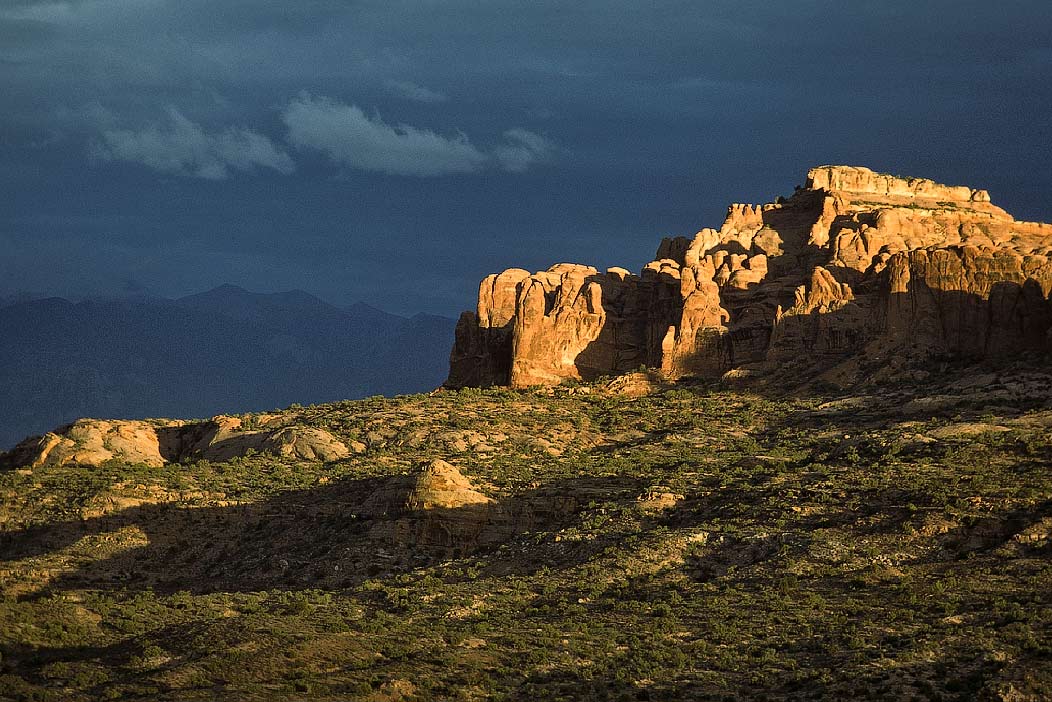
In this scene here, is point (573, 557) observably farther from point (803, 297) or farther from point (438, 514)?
point (803, 297)

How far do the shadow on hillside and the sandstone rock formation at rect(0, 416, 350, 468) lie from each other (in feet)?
35.5

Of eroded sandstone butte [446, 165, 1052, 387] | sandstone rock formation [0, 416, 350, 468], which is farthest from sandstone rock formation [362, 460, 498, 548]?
eroded sandstone butte [446, 165, 1052, 387]

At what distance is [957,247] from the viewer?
376ft

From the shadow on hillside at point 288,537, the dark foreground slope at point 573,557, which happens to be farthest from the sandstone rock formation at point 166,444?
the shadow on hillside at point 288,537

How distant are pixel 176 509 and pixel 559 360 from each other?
44.3 m

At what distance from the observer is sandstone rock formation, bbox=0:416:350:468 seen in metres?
106

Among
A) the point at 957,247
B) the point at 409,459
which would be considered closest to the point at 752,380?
the point at 957,247

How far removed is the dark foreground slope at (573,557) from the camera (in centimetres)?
5344

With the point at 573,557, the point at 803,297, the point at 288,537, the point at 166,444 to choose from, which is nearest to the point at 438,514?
the point at 573,557

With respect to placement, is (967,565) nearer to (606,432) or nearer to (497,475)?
(497,475)

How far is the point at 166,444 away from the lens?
4626 inches

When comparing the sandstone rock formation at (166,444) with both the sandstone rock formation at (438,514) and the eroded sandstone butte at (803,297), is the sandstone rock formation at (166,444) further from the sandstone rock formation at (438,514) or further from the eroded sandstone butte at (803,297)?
the eroded sandstone butte at (803,297)

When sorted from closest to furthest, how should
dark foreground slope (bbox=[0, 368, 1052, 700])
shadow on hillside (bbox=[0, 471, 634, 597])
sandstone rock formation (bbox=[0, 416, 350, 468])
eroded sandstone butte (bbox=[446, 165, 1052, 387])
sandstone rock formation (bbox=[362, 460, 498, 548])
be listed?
1. dark foreground slope (bbox=[0, 368, 1052, 700])
2. shadow on hillside (bbox=[0, 471, 634, 597])
3. sandstone rock formation (bbox=[362, 460, 498, 548])
4. sandstone rock formation (bbox=[0, 416, 350, 468])
5. eroded sandstone butte (bbox=[446, 165, 1052, 387])

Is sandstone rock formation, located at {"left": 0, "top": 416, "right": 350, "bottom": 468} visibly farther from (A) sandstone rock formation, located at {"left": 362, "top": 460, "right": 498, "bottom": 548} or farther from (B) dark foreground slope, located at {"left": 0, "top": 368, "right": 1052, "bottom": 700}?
(A) sandstone rock formation, located at {"left": 362, "top": 460, "right": 498, "bottom": 548}
